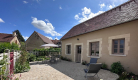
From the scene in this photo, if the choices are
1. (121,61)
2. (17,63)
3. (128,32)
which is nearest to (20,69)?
(17,63)

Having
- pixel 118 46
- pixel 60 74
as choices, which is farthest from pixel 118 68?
pixel 60 74

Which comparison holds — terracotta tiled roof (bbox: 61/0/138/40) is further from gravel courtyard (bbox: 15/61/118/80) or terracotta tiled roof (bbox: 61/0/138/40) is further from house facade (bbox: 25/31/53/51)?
house facade (bbox: 25/31/53/51)

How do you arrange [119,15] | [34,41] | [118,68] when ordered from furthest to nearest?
[34,41] < [119,15] < [118,68]

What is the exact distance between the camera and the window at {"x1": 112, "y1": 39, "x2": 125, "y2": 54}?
523cm

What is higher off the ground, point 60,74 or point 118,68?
point 118,68

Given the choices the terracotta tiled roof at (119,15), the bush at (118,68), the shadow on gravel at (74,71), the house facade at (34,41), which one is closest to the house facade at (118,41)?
the terracotta tiled roof at (119,15)

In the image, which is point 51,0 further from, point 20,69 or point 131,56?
point 131,56

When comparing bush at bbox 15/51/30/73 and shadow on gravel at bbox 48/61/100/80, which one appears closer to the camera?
shadow on gravel at bbox 48/61/100/80

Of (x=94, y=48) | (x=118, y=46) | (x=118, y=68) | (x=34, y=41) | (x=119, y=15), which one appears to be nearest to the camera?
(x=118, y=68)

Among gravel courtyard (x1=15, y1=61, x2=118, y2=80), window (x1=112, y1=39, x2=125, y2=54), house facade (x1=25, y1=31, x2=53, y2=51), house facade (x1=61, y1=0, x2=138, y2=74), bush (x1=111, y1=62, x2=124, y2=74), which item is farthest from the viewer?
house facade (x1=25, y1=31, x2=53, y2=51)

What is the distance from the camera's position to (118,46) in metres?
5.37

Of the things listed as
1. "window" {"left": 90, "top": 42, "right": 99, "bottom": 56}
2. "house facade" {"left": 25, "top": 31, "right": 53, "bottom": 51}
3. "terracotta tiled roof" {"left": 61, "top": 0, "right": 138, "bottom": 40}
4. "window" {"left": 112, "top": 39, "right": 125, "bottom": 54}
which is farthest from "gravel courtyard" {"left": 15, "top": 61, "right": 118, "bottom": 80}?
"house facade" {"left": 25, "top": 31, "right": 53, "bottom": 51}

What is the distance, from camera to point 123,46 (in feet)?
17.0

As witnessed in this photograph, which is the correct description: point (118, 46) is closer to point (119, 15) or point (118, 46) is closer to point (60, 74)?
point (119, 15)
